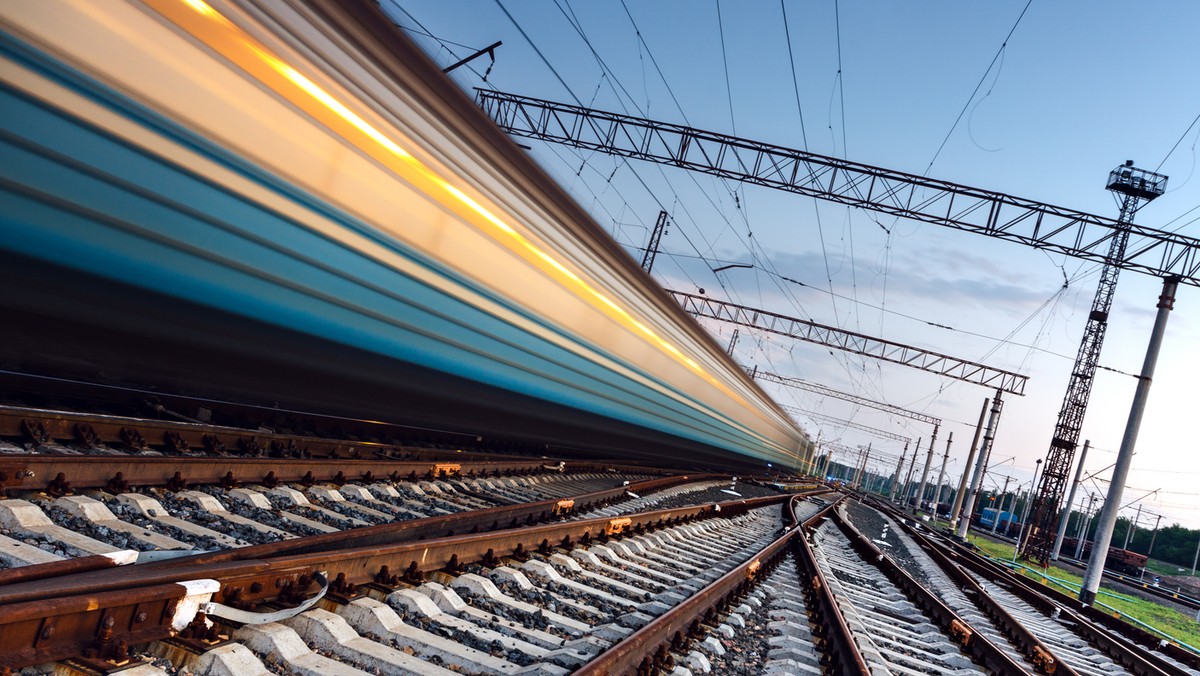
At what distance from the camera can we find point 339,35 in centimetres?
457

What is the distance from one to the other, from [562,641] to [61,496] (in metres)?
2.22

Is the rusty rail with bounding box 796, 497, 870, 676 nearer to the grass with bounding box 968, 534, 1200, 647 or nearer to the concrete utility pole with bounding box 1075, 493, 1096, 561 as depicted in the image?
the grass with bounding box 968, 534, 1200, 647

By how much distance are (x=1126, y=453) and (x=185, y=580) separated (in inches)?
642

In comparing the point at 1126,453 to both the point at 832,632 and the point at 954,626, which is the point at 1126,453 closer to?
the point at 954,626

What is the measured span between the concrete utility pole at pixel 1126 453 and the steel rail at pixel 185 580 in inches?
539

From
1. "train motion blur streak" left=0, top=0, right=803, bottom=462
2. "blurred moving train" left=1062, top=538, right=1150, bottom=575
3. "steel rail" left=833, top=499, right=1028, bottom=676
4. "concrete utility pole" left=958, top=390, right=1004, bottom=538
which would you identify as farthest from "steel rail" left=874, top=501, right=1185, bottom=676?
"blurred moving train" left=1062, top=538, right=1150, bottom=575

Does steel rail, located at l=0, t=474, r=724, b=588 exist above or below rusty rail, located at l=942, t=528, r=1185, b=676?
below

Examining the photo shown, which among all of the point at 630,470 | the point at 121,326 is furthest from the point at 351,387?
the point at 630,470

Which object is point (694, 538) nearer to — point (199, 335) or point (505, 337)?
point (505, 337)

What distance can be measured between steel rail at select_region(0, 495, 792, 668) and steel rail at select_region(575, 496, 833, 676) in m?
1.02

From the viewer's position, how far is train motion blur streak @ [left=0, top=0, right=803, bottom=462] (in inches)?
140

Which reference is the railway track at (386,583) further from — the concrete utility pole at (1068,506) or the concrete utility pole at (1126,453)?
the concrete utility pole at (1068,506)

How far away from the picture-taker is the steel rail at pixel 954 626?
245 inches

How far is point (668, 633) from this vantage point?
4516mm
